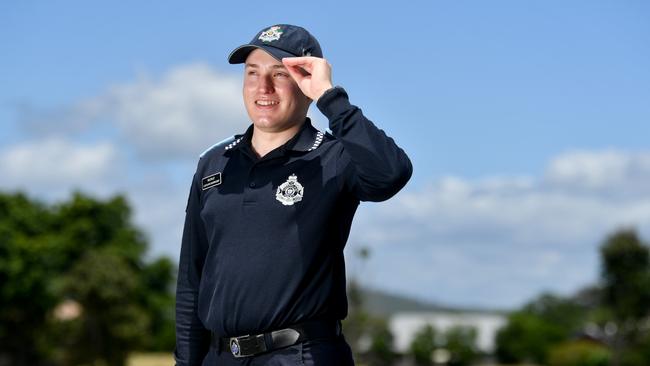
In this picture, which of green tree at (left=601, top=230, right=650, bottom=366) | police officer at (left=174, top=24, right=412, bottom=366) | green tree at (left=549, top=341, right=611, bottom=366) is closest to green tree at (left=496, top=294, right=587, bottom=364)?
green tree at (left=549, top=341, right=611, bottom=366)

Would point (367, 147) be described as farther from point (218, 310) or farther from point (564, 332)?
point (564, 332)

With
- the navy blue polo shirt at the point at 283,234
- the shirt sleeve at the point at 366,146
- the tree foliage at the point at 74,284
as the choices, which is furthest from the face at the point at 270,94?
the tree foliage at the point at 74,284

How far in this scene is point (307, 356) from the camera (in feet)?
17.2

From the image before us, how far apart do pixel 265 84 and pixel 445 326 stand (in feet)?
414

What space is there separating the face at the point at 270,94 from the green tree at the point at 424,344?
395ft

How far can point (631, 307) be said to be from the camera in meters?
77.3

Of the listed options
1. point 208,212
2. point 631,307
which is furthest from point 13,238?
point 208,212

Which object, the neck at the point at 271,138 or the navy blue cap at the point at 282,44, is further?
the neck at the point at 271,138

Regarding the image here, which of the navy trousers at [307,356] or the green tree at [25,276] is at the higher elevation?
the green tree at [25,276]

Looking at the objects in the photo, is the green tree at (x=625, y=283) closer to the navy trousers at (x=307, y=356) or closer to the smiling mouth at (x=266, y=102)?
the navy trousers at (x=307, y=356)

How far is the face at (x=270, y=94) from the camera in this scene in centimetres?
537

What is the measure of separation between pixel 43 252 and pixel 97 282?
404 cm

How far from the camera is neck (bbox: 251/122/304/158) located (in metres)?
5.54

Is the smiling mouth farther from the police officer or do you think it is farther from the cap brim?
the cap brim
